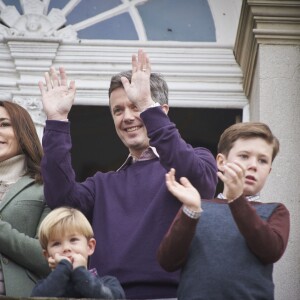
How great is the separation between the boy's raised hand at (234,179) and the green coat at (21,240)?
40.0 inches

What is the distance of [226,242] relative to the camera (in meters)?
5.66

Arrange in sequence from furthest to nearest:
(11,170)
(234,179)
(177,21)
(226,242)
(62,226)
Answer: (177,21)
(11,170)
(62,226)
(226,242)
(234,179)

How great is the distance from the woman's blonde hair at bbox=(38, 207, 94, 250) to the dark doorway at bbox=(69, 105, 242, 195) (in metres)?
3.33

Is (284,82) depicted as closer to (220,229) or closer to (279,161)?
(279,161)

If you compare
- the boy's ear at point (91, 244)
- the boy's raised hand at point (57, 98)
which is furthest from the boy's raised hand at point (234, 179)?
the boy's raised hand at point (57, 98)

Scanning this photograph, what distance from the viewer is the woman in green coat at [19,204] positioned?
6148 millimetres

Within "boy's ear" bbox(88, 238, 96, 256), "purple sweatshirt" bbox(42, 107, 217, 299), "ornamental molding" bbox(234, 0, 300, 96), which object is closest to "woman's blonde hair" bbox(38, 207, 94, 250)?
"boy's ear" bbox(88, 238, 96, 256)

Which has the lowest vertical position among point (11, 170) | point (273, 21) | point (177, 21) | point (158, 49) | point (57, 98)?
point (11, 170)

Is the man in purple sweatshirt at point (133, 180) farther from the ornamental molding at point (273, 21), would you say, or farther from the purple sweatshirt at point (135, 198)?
the ornamental molding at point (273, 21)

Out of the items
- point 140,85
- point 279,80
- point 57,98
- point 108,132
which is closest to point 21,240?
point 57,98

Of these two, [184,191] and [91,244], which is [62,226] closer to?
[91,244]

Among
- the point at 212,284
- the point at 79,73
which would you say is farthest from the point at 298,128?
the point at 212,284

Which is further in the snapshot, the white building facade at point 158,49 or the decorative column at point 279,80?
the white building facade at point 158,49

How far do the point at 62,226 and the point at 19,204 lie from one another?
0.55 metres
